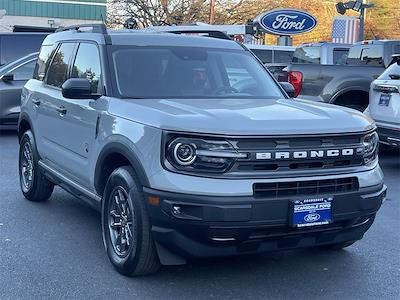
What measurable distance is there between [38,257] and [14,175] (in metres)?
3.73

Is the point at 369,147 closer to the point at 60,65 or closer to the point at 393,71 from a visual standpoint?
the point at 60,65

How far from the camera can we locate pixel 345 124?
14.5ft

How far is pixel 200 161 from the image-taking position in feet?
13.3

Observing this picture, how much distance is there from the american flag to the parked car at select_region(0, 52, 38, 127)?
14.0 metres

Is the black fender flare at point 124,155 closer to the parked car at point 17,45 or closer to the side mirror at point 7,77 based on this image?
the side mirror at point 7,77

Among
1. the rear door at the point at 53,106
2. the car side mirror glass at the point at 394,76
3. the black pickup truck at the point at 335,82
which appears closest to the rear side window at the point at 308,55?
the black pickup truck at the point at 335,82

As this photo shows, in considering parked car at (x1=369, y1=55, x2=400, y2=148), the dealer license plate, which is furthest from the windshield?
parked car at (x1=369, y1=55, x2=400, y2=148)

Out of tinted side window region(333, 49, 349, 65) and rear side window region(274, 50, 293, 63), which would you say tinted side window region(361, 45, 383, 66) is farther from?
rear side window region(274, 50, 293, 63)

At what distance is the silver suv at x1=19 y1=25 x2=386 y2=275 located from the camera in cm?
402

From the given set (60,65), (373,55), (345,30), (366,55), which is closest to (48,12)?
(345,30)

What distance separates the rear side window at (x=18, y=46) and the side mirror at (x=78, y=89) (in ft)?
29.7

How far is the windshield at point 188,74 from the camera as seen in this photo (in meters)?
5.21

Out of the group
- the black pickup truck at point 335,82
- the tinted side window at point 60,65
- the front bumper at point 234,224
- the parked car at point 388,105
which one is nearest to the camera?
the front bumper at point 234,224

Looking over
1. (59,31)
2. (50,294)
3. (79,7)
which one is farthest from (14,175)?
(79,7)
